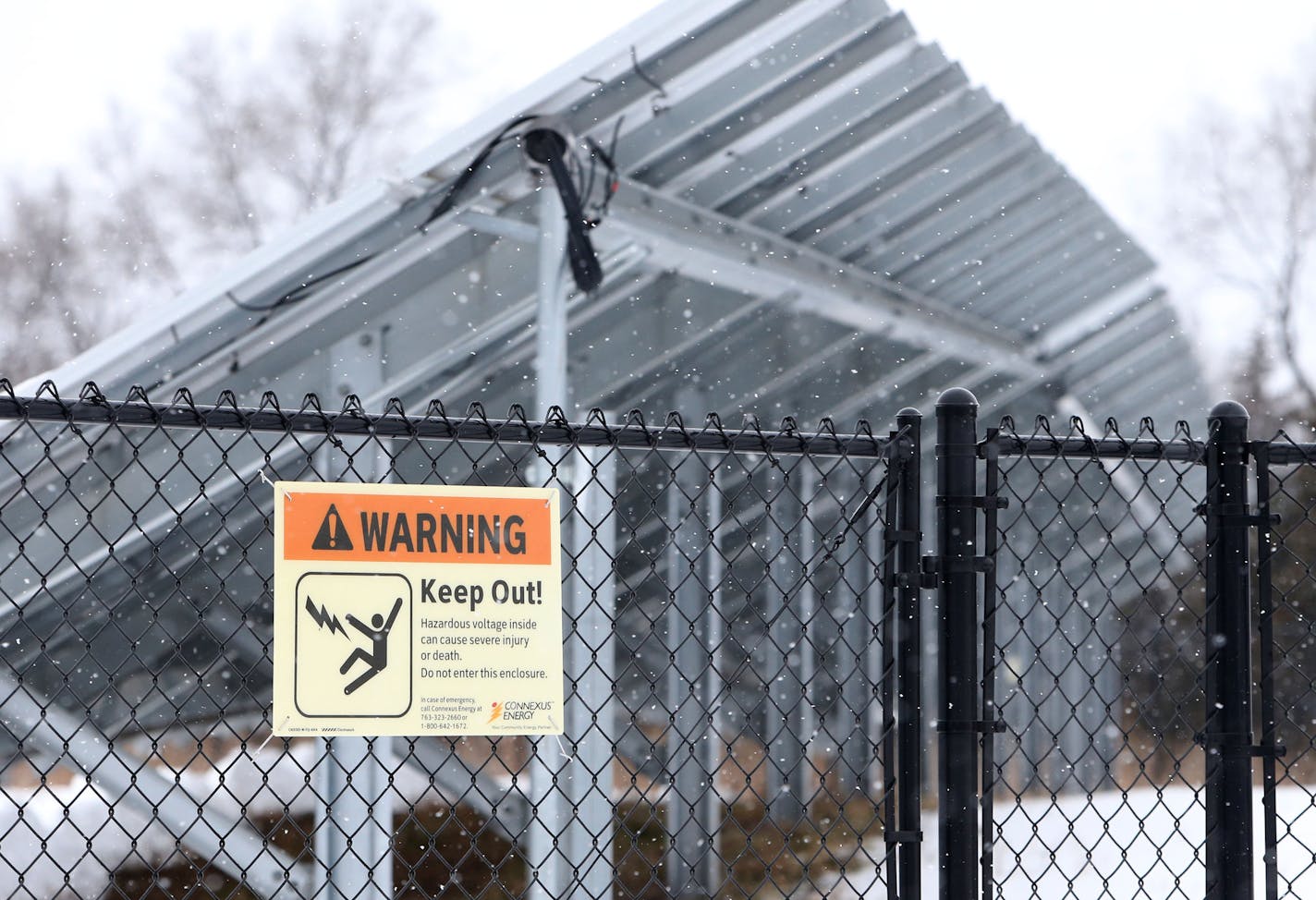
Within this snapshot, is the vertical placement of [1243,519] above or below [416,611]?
above

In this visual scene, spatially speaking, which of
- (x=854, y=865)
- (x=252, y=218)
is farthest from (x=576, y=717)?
(x=252, y=218)

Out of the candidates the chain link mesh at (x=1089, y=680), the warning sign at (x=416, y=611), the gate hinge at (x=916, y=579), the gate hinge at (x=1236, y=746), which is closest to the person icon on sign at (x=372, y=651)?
the warning sign at (x=416, y=611)

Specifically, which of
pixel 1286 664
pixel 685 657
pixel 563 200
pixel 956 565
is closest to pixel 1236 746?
pixel 956 565

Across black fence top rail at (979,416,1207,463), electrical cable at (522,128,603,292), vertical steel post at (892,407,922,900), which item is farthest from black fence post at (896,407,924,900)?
electrical cable at (522,128,603,292)

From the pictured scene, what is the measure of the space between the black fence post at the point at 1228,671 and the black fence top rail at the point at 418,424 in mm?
664

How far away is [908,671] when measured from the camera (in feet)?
8.05

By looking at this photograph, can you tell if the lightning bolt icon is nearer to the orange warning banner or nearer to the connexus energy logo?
the orange warning banner

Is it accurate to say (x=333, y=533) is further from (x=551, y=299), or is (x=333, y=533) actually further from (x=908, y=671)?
(x=551, y=299)

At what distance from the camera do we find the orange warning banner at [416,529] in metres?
2.21

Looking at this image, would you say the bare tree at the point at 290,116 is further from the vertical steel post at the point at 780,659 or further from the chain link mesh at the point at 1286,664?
the chain link mesh at the point at 1286,664

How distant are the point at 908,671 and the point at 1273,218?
21668 mm

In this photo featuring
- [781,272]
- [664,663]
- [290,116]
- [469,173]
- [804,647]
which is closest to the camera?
[469,173]

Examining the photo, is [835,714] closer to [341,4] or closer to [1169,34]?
[341,4]

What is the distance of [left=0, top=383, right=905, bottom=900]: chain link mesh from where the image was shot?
2.50m
